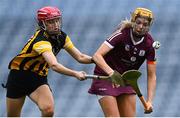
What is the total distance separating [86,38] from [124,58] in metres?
4.23

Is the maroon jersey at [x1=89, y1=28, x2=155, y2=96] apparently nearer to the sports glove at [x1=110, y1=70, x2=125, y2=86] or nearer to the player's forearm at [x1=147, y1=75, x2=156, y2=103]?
the player's forearm at [x1=147, y1=75, x2=156, y2=103]

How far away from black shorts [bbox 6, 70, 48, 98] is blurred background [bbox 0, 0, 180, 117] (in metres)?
2.30

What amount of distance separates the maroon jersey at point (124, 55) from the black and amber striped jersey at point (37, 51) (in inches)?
16.2

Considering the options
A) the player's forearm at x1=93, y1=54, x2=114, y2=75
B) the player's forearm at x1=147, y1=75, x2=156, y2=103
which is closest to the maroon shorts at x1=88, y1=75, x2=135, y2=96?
the player's forearm at x1=147, y1=75, x2=156, y2=103

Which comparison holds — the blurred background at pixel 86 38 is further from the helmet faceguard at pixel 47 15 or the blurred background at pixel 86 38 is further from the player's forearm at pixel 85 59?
the helmet faceguard at pixel 47 15

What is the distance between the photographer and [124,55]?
752 cm

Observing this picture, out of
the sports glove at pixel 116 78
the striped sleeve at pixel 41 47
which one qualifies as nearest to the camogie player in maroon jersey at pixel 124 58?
the sports glove at pixel 116 78

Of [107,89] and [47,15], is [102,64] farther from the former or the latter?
[47,15]

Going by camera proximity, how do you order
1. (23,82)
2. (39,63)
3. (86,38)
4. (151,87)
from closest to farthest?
(151,87), (39,63), (23,82), (86,38)

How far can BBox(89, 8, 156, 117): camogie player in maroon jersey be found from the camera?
24.3ft

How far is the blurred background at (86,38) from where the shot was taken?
34.5 feet

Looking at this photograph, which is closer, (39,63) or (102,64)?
(102,64)

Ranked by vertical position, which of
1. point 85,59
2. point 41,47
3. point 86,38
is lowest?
point 86,38

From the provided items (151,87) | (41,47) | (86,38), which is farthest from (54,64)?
(86,38)
